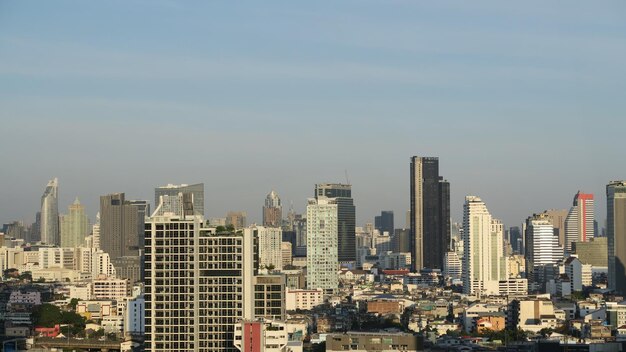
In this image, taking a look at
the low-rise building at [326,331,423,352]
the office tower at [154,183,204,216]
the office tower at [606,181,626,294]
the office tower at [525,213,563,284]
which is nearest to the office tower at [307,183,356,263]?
the office tower at [525,213,563,284]

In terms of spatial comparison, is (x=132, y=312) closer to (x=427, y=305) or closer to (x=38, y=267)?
(x=427, y=305)

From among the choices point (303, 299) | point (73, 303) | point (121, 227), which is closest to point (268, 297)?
point (73, 303)

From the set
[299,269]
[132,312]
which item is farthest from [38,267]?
[132,312]

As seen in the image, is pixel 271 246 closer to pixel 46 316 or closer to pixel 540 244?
pixel 540 244

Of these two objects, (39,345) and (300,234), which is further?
(300,234)

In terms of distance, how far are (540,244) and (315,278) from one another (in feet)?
51.3

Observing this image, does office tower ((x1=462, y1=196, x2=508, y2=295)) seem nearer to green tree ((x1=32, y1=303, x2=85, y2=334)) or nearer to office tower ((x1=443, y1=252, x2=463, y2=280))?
office tower ((x1=443, y1=252, x2=463, y2=280))

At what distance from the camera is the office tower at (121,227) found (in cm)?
6766

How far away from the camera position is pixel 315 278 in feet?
207

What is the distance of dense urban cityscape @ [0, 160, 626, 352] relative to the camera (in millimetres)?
27266

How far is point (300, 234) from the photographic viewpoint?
78.8 metres

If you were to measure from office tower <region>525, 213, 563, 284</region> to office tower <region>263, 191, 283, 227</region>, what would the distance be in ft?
43.5

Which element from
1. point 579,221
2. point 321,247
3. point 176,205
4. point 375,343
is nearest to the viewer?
point 375,343

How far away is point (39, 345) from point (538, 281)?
35363mm
